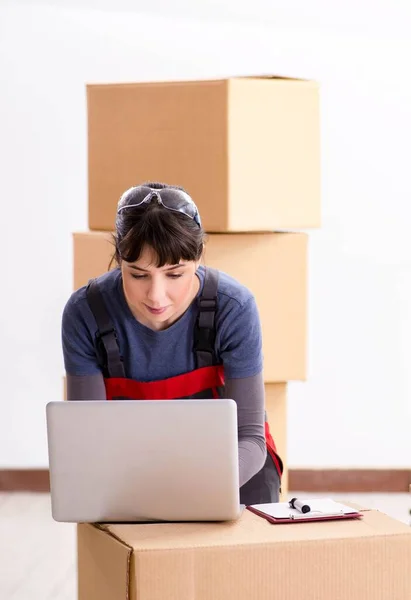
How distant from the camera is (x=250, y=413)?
68.2 inches

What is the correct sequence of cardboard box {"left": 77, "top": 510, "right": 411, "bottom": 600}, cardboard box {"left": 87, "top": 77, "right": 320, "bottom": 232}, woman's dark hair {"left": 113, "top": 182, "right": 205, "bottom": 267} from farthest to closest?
cardboard box {"left": 87, "top": 77, "right": 320, "bottom": 232} < woman's dark hair {"left": 113, "top": 182, "right": 205, "bottom": 267} < cardboard box {"left": 77, "top": 510, "right": 411, "bottom": 600}

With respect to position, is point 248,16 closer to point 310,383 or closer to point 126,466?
point 310,383

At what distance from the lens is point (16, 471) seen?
3984 millimetres

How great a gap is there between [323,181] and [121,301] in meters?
2.27

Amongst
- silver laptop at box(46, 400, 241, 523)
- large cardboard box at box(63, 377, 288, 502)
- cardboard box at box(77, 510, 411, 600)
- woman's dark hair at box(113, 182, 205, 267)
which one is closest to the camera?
cardboard box at box(77, 510, 411, 600)

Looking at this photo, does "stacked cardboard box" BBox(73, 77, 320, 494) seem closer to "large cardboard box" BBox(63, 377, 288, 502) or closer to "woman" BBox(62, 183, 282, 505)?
"large cardboard box" BBox(63, 377, 288, 502)

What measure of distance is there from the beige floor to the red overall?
3.67 feet

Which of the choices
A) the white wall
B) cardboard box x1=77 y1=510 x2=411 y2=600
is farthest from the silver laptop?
the white wall

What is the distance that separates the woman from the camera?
1680 millimetres

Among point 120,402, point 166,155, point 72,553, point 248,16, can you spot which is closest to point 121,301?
point 120,402

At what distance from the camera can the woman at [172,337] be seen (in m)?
1.68

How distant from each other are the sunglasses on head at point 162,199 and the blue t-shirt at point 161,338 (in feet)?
0.54

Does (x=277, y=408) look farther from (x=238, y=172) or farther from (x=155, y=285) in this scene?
(x=155, y=285)

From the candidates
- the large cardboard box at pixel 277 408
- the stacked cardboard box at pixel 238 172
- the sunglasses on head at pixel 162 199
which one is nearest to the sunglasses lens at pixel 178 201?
the sunglasses on head at pixel 162 199
